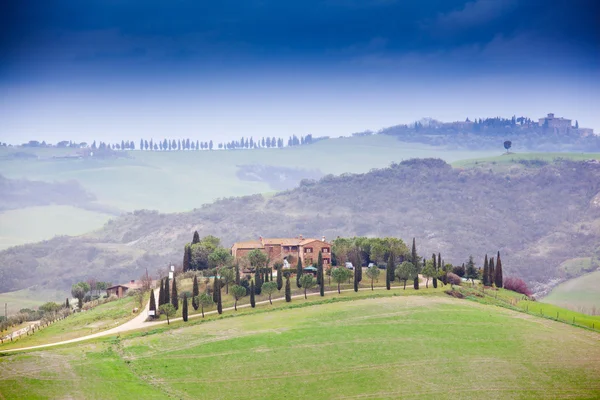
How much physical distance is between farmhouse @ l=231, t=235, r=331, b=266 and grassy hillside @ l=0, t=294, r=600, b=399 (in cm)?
2864

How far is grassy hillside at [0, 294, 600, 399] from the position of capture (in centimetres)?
7288

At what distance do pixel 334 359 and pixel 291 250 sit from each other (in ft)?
168

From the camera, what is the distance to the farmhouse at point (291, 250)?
12800 cm

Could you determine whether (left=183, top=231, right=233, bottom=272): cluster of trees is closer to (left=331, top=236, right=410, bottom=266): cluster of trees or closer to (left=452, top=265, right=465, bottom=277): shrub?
(left=331, top=236, right=410, bottom=266): cluster of trees

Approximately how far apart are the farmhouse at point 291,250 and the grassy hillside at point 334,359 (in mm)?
28642

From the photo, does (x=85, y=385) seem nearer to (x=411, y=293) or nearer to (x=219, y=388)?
(x=219, y=388)

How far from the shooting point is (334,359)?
81938 millimetres

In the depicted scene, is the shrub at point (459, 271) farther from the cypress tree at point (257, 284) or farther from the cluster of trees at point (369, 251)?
the cypress tree at point (257, 284)

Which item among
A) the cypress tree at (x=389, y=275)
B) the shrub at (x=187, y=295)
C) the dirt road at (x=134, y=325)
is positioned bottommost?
the dirt road at (x=134, y=325)

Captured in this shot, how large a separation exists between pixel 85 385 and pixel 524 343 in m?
46.8

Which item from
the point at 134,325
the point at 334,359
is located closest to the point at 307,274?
the point at 134,325

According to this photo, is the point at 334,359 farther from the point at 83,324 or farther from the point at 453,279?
the point at 453,279

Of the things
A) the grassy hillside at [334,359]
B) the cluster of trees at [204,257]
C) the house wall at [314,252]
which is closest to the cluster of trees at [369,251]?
the house wall at [314,252]

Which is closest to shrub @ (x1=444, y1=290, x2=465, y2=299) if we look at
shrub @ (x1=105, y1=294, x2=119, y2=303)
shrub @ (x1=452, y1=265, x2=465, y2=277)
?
shrub @ (x1=452, y1=265, x2=465, y2=277)
